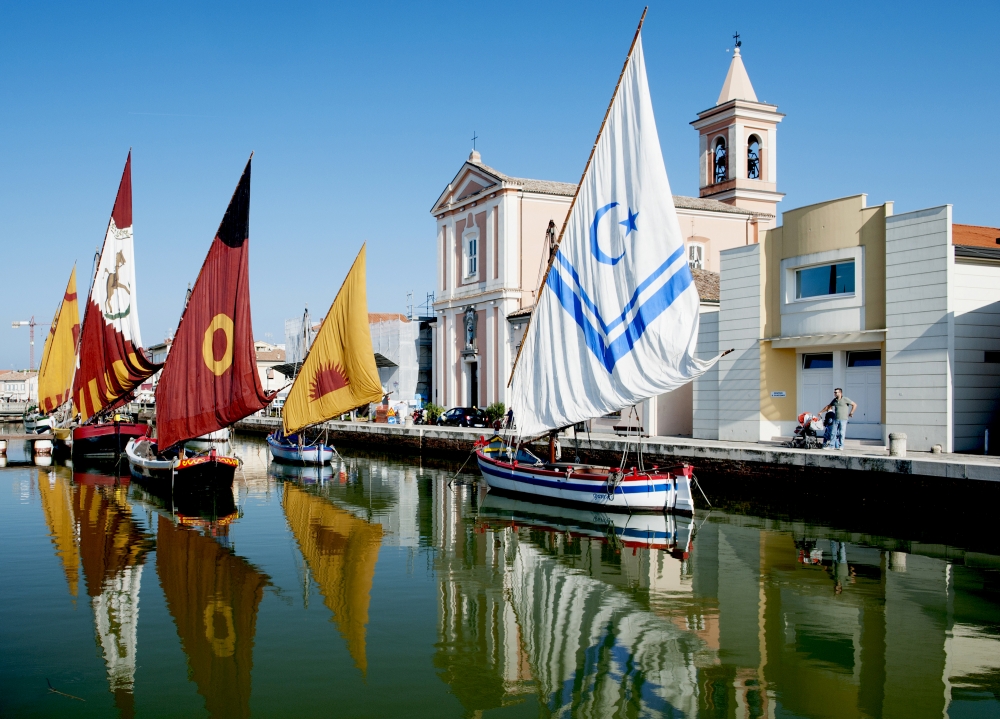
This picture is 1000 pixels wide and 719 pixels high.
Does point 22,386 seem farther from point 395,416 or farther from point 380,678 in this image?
point 380,678

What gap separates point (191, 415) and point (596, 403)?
1039 cm

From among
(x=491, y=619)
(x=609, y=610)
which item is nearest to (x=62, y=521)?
(x=491, y=619)

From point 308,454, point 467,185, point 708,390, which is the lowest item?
point 308,454

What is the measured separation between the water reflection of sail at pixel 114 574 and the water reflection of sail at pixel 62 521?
0.18m

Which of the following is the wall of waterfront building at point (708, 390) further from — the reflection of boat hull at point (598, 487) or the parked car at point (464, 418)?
the parked car at point (464, 418)

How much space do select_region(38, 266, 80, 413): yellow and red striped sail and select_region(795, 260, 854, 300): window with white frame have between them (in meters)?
31.4

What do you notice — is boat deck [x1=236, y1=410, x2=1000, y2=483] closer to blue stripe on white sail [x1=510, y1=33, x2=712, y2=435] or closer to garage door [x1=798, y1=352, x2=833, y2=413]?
garage door [x1=798, y1=352, x2=833, y2=413]

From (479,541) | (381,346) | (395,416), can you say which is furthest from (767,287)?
(381,346)

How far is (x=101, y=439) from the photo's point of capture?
1412 inches

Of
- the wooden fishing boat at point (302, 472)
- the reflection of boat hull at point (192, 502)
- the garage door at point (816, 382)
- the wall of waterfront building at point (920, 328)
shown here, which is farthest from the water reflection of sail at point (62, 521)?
the garage door at point (816, 382)

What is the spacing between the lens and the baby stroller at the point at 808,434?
23.7 m

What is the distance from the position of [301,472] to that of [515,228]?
16.4 metres

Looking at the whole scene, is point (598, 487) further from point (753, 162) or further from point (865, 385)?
point (753, 162)

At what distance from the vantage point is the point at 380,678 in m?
10.1
